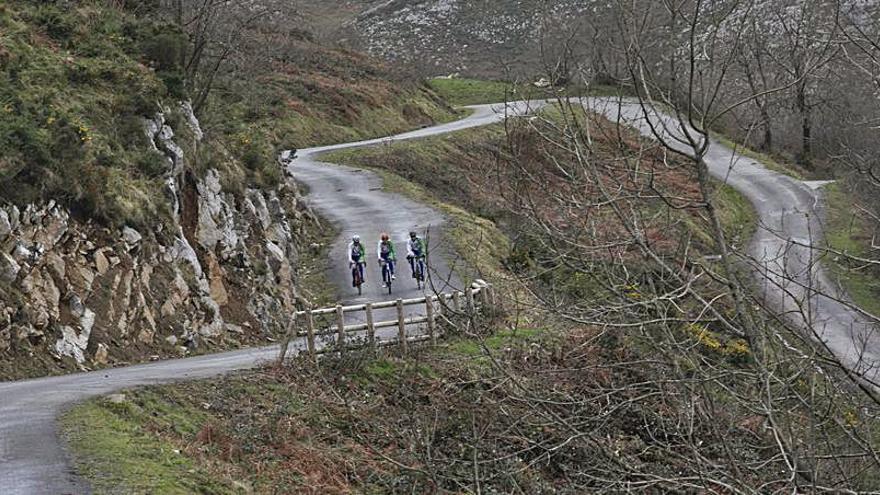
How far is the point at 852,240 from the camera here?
94.7 feet

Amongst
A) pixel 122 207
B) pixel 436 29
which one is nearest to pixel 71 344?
pixel 122 207

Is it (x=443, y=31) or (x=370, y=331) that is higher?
(x=443, y=31)

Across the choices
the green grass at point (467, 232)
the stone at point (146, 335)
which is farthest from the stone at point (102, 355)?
the green grass at point (467, 232)

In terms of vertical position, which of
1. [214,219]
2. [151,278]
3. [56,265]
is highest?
[56,265]

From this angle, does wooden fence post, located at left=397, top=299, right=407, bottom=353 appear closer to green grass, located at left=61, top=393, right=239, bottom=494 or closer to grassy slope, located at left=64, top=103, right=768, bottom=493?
grassy slope, located at left=64, top=103, right=768, bottom=493

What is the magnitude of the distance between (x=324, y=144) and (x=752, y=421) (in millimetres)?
34526

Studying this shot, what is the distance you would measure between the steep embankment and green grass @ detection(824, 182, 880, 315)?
36.7 feet

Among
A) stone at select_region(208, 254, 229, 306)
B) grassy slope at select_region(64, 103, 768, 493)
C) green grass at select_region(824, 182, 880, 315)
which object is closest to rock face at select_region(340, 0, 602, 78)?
green grass at select_region(824, 182, 880, 315)

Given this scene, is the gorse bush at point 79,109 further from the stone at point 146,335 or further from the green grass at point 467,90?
the green grass at point 467,90

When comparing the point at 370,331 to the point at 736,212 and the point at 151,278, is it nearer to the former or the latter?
the point at 151,278

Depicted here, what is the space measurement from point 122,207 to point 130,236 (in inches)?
20.5

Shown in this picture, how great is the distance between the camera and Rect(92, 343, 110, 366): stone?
16.1 m

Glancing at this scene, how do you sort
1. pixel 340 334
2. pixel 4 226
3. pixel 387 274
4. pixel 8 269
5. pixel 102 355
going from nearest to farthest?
pixel 8 269, pixel 4 226, pixel 102 355, pixel 340 334, pixel 387 274

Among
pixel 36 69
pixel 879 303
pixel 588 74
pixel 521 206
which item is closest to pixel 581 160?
pixel 521 206
